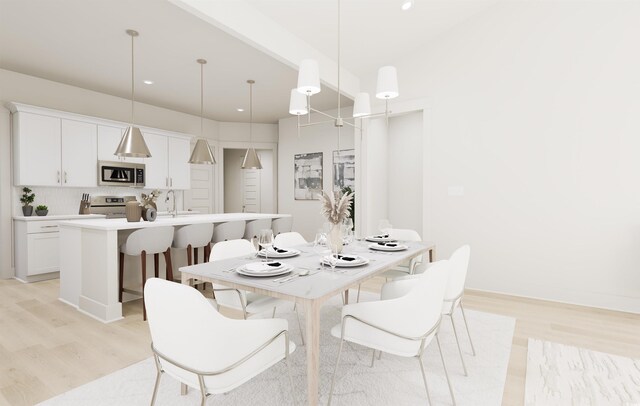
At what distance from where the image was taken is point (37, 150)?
4465mm

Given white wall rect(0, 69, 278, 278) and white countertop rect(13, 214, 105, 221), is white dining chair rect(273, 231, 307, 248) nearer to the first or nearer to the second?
white countertop rect(13, 214, 105, 221)

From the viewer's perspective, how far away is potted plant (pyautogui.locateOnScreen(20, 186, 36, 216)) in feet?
14.7

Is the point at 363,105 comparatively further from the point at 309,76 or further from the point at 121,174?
the point at 121,174

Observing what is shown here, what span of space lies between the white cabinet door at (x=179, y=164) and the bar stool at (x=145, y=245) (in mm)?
3248

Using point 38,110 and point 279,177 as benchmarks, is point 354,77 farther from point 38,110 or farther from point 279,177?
point 38,110

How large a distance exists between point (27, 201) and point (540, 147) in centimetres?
651

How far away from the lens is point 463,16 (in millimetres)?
3889

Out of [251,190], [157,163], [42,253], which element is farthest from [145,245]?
[251,190]

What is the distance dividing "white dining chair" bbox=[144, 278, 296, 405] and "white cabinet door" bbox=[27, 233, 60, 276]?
4.25 meters

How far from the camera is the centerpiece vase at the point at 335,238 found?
206cm

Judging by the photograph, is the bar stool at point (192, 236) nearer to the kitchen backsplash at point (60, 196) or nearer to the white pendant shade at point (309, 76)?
the white pendant shade at point (309, 76)

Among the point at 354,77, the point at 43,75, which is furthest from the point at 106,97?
the point at 354,77

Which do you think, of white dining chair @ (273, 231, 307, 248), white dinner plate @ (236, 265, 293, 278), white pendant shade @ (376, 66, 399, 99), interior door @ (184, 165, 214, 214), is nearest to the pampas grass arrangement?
white dinner plate @ (236, 265, 293, 278)

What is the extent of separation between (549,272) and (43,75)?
22.8 ft
